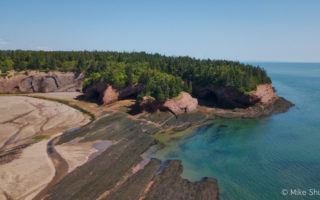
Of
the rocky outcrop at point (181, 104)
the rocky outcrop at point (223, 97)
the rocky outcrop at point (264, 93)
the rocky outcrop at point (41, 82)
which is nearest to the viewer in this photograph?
the rocky outcrop at point (181, 104)

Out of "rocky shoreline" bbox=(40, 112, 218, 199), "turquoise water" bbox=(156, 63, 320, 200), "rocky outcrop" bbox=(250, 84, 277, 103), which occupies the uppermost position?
"rocky outcrop" bbox=(250, 84, 277, 103)

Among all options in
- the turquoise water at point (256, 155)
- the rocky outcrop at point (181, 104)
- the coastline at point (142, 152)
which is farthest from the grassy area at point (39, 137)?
the rocky outcrop at point (181, 104)

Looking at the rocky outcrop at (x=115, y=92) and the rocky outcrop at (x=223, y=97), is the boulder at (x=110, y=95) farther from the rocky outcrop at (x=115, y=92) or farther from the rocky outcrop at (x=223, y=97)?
the rocky outcrop at (x=223, y=97)

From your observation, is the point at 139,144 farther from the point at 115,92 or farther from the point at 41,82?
the point at 41,82

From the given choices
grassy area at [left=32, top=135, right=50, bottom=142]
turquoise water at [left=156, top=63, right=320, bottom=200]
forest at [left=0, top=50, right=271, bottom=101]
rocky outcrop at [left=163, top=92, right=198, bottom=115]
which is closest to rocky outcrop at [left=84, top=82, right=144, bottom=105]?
forest at [left=0, top=50, right=271, bottom=101]

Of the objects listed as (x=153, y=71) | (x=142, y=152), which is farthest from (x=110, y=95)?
(x=142, y=152)

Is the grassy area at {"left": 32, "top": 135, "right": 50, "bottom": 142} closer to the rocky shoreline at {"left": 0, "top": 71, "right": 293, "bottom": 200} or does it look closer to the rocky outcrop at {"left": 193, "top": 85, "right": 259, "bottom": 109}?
the rocky shoreline at {"left": 0, "top": 71, "right": 293, "bottom": 200}
